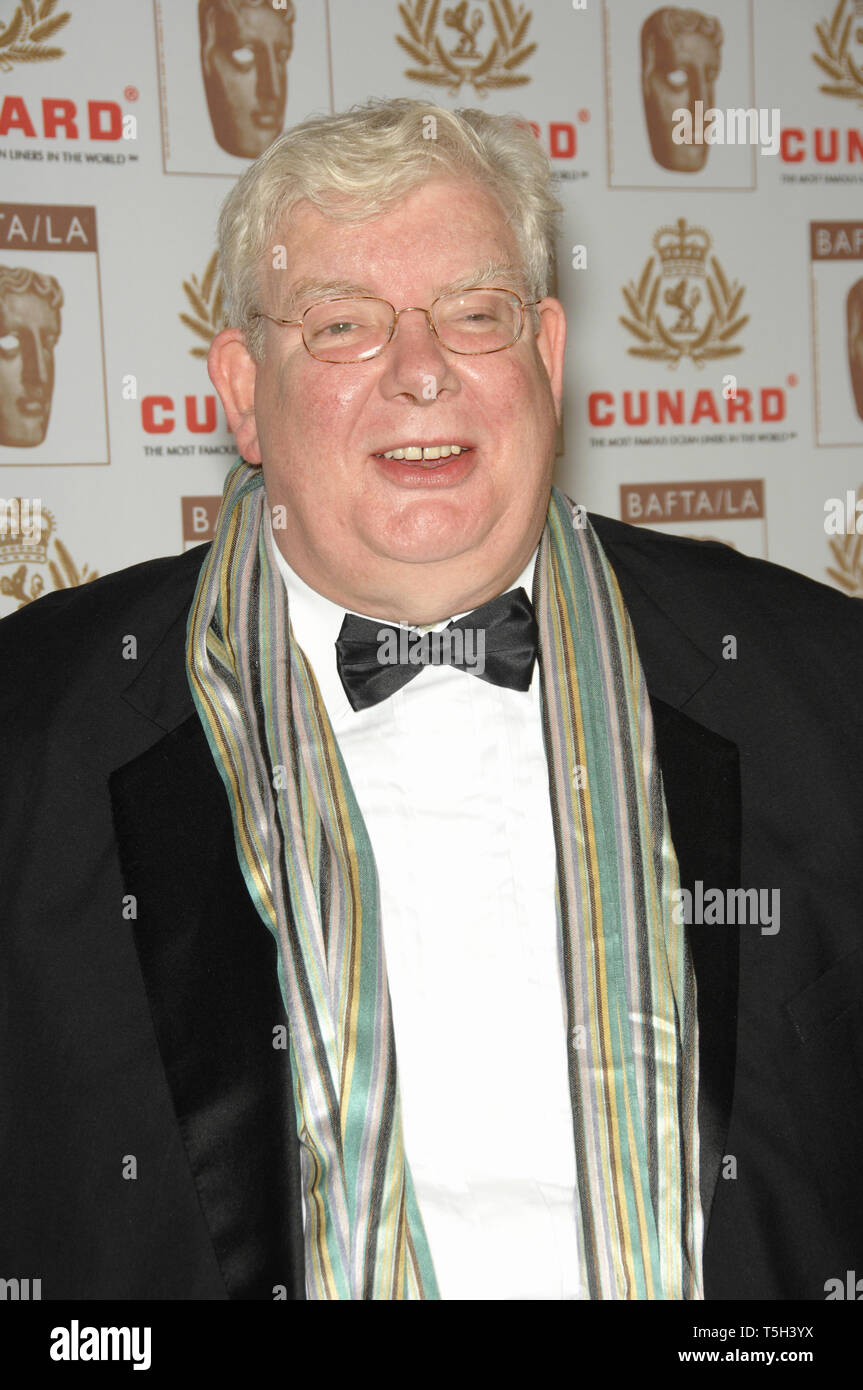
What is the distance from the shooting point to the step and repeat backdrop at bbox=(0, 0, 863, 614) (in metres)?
2.43

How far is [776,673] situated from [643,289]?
1192mm

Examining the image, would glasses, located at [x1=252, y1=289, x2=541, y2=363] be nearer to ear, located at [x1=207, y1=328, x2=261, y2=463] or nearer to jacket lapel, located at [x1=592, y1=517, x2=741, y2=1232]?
ear, located at [x1=207, y1=328, x2=261, y2=463]

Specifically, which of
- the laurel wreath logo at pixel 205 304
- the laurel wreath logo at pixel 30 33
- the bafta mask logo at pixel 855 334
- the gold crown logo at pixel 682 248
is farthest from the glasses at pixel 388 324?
the bafta mask logo at pixel 855 334

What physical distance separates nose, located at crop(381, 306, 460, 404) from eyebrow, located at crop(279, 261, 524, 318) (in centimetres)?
4

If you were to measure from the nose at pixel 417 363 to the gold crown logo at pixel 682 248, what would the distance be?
122cm

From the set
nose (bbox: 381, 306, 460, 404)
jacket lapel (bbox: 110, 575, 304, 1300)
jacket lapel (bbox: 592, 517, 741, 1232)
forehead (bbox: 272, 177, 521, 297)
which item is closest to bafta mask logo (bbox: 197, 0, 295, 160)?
forehead (bbox: 272, 177, 521, 297)

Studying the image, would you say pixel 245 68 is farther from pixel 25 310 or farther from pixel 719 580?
pixel 719 580

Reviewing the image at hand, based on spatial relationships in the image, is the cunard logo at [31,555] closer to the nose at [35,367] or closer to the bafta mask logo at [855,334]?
the nose at [35,367]

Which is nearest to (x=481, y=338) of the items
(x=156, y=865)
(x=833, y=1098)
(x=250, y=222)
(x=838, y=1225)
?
(x=250, y=222)

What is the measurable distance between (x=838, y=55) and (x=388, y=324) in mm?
1636

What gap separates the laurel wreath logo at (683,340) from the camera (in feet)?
9.04

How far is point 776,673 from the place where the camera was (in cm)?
183

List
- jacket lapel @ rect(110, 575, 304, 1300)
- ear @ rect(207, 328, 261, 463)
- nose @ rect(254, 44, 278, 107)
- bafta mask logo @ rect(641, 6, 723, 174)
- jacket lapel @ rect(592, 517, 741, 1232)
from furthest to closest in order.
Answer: bafta mask logo @ rect(641, 6, 723, 174) → nose @ rect(254, 44, 278, 107) → ear @ rect(207, 328, 261, 463) → jacket lapel @ rect(592, 517, 741, 1232) → jacket lapel @ rect(110, 575, 304, 1300)

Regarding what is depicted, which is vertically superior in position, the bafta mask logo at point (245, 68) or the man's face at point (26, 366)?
the bafta mask logo at point (245, 68)
